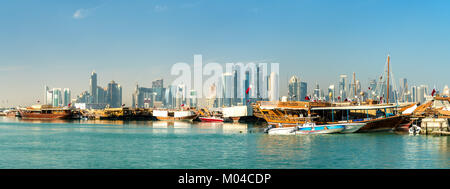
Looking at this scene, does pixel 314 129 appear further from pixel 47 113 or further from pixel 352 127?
pixel 47 113

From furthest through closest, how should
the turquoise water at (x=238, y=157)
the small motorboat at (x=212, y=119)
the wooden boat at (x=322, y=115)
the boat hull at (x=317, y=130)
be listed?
the small motorboat at (x=212, y=119), the wooden boat at (x=322, y=115), the boat hull at (x=317, y=130), the turquoise water at (x=238, y=157)

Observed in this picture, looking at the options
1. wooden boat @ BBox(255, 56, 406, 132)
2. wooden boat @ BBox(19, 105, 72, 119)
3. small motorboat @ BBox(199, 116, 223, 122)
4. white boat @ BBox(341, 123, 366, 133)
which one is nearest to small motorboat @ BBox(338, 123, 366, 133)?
Answer: white boat @ BBox(341, 123, 366, 133)

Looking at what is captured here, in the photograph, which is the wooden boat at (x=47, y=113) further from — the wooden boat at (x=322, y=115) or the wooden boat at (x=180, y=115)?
the wooden boat at (x=322, y=115)

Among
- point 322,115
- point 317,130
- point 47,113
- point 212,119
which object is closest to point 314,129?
point 317,130

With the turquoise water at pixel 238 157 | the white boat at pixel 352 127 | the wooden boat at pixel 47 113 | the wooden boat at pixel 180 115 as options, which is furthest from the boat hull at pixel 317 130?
the wooden boat at pixel 47 113

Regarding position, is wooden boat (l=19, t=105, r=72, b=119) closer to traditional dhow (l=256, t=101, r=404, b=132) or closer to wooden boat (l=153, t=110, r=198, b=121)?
wooden boat (l=153, t=110, r=198, b=121)

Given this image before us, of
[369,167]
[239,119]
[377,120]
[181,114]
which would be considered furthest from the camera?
[181,114]

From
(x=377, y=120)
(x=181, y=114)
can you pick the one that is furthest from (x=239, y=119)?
(x=377, y=120)

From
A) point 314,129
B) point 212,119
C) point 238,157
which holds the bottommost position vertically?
point 212,119

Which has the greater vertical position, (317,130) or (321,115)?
(321,115)
